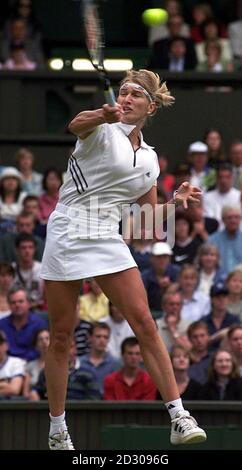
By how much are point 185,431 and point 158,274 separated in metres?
5.62

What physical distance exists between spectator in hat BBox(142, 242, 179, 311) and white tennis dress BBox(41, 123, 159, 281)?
5.07 metres

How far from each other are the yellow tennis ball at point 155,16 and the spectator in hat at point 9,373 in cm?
765

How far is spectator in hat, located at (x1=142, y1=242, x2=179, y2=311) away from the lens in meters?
13.8

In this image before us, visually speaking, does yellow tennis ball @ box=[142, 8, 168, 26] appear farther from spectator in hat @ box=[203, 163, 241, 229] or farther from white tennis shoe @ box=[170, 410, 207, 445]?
white tennis shoe @ box=[170, 410, 207, 445]

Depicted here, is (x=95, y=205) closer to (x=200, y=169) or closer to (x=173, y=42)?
(x=200, y=169)

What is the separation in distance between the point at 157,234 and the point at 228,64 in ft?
28.5

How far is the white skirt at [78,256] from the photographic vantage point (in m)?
8.55

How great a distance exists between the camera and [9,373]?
12242 mm

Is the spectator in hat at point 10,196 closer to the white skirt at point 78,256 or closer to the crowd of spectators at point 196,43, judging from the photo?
the crowd of spectators at point 196,43

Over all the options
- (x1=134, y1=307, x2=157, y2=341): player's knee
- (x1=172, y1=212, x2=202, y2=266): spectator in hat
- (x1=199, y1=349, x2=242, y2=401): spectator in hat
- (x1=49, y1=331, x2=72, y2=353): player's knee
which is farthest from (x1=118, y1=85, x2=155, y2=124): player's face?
Result: (x1=172, y1=212, x2=202, y2=266): spectator in hat

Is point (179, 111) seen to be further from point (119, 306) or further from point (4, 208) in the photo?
point (119, 306)

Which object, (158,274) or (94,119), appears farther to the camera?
(158,274)

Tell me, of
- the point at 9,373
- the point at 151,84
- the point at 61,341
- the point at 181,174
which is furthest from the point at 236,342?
the point at 151,84
